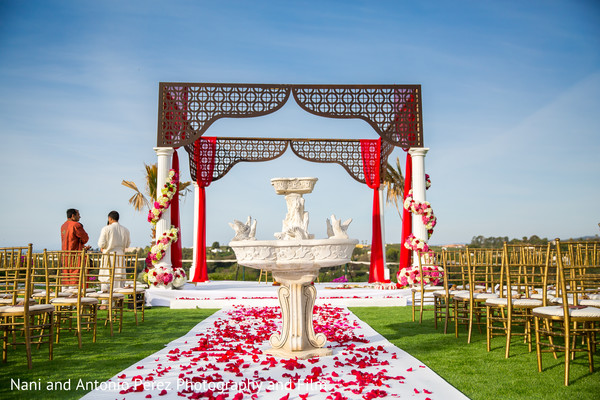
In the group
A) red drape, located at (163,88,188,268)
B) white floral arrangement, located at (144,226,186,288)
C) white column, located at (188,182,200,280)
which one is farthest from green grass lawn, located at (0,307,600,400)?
white column, located at (188,182,200,280)

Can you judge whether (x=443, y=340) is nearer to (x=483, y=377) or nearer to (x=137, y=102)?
(x=483, y=377)

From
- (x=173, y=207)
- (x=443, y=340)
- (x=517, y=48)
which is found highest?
(x=517, y=48)

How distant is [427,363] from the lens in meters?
3.60

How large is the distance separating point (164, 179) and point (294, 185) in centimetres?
528

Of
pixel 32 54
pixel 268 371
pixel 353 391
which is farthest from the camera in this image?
pixel 32 54

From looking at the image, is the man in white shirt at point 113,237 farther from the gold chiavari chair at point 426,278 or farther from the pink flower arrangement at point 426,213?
the pink flower arrangement at point 426,213

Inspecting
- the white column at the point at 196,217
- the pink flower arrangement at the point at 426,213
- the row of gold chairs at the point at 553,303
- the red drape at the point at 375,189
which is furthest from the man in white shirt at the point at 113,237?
the red drape at the point at 375,189

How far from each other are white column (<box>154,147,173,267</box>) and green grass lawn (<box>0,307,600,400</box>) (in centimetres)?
335

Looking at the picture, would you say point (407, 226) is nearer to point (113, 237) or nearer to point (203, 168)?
point (203, 168)

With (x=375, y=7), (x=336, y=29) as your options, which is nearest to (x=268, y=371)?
(x=375, y=7)

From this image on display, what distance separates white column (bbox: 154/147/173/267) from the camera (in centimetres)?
879

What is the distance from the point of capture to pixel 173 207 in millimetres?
9266

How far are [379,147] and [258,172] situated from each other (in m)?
3.29

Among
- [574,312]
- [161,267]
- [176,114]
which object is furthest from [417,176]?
[574,312]
